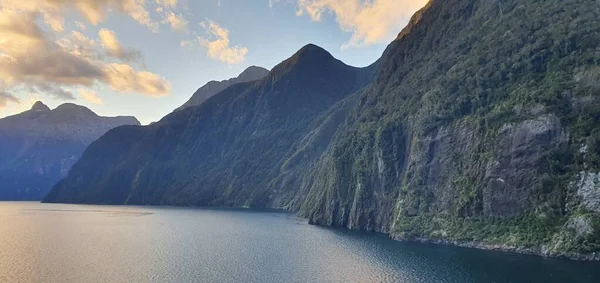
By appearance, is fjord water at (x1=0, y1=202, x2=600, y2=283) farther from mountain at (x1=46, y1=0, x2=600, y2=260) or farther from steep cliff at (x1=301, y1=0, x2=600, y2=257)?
steep cliff at (x1=301, y1=0, x2=600, y2=257)

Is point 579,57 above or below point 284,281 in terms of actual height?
above

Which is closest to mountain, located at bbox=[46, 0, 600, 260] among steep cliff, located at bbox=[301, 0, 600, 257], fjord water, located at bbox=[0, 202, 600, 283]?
steep cliff, located at bbox=[301, 0, 600, 257]

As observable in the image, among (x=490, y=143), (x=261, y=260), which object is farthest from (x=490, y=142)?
(x=261, y=260)

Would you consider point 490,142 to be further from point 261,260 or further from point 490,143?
point 261,260

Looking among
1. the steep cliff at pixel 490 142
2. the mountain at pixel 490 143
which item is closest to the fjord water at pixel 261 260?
the mountain at pixel 490 143

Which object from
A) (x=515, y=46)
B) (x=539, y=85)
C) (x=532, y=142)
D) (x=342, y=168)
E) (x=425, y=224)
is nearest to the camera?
(x=532, y=142)

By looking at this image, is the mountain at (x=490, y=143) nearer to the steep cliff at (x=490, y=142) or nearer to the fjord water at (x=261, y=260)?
the steep cliff at (x=490, y=142)

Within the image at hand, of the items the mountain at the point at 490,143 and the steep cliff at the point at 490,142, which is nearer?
the mountain at the point at 490,143

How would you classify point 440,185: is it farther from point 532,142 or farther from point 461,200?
point 532,142

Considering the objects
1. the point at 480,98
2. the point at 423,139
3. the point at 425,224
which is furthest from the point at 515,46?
the point at 425,224
